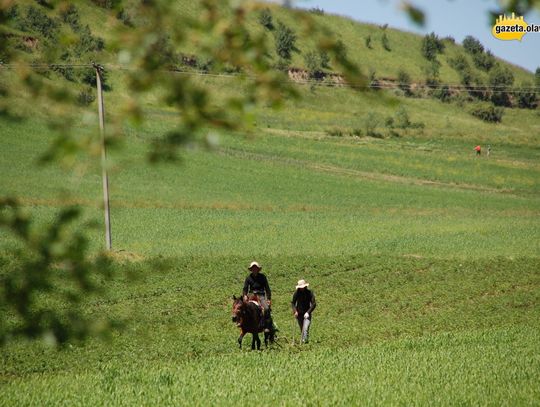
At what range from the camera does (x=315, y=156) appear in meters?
76.0

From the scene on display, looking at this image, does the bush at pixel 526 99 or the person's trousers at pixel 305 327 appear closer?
the person's trousers at pixel 305 327

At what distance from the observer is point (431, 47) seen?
159375mm

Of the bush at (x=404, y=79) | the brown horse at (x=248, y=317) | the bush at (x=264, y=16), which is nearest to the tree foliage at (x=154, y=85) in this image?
the bush at (x=264, y=16)

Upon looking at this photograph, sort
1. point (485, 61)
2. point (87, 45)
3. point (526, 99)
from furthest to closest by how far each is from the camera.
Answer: point (485, 61), point (526, 99), point (87, 45)

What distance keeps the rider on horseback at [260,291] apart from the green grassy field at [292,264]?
0.82m

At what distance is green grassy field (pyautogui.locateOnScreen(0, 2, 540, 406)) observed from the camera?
11.2 m

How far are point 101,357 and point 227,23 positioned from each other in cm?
1402

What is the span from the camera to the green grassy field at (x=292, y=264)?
11.2 meters

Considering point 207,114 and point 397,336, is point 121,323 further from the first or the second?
point 397,336

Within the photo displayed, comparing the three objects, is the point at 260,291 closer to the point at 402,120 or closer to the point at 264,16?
the point at 264,16

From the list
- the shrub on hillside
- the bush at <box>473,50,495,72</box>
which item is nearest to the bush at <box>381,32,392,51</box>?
the shrub on hillside

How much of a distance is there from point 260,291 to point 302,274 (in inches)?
506

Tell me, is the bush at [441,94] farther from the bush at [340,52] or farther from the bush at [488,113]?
the bush at [340,52]

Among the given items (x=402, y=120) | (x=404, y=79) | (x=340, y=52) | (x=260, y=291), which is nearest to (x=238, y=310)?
(x=260, y=291)
